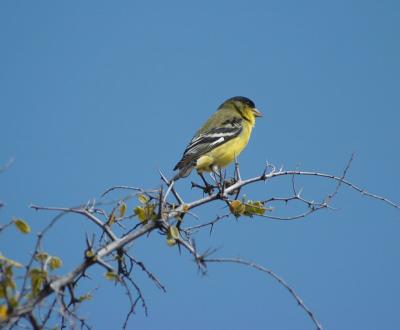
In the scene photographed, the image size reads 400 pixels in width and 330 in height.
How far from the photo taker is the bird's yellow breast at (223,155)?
30.0ft

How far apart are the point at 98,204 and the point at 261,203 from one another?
2.01 meters

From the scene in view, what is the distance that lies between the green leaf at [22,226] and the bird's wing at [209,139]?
5.47m

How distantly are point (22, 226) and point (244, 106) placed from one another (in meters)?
8.74

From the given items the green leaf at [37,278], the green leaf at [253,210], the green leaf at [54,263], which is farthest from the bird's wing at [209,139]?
the green leaf at [37,278]

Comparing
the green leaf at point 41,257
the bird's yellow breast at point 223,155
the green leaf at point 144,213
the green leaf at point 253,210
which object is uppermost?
the bird's yellow breast at point 223,155

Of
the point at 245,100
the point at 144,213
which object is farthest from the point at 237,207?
the point at 245,100

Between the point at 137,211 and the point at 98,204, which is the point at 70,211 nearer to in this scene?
the point at 98,204

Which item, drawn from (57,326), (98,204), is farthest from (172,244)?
(57,326)

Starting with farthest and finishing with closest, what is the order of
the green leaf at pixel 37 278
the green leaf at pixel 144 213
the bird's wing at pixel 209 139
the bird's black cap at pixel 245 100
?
the bird's black cap at pixel 245 100 < the bird's wing at pixel 209 139 < the green leaf at pixel 144 213 < the green leaf at pixel 37 278

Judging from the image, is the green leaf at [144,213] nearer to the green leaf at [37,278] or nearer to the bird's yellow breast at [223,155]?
the green leaf at [37,278]

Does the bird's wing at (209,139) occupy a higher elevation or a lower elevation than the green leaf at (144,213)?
higher

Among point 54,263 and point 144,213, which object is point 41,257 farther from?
point 144,213

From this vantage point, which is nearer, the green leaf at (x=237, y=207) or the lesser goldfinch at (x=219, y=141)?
the green leaf at (x=237, y=207)

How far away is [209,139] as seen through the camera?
31.5 ft
